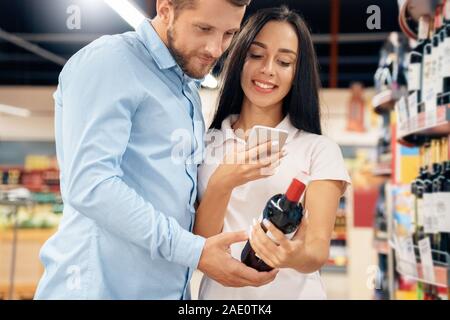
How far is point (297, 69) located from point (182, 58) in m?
0.31

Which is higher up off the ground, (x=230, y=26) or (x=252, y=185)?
(x=230, y=26)

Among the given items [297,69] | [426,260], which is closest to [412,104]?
[426,260]

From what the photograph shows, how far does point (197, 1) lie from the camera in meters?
1.19

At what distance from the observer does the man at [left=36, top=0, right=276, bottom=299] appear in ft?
3.61

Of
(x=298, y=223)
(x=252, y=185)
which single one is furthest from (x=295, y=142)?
(x=298, y=223)

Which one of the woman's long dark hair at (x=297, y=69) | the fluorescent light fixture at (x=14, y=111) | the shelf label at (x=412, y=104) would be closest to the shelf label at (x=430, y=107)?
the shelf label at (x=412, y=104)

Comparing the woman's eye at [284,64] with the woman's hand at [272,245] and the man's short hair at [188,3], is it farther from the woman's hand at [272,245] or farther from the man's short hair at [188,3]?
the woman's hand at [272,245]

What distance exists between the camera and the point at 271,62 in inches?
54.4

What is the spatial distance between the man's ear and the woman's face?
23cm

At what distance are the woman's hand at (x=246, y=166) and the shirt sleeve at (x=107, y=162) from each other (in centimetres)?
18

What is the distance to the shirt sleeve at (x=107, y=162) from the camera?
3.57ft

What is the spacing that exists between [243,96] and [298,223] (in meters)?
0.47

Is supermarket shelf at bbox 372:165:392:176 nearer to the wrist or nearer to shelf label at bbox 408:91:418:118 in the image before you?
shelf label at bbox 408:91:418:118
